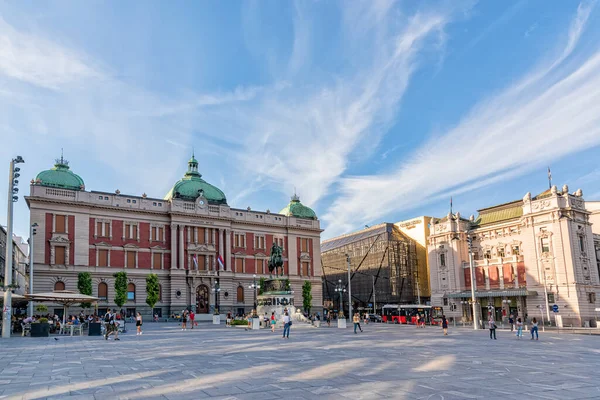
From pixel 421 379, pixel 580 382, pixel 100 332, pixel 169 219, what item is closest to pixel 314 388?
pixel 421 379

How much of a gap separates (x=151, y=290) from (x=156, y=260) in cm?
653

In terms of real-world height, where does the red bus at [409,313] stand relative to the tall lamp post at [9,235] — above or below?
below

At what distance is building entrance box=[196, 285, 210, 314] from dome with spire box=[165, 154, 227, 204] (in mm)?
13888

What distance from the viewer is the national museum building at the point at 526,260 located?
209ft

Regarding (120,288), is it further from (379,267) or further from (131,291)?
(379,267)

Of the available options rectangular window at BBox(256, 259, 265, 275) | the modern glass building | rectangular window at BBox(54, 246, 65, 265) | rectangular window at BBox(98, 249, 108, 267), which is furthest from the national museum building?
rectangular window at BBox(54, 246, 65, 265)

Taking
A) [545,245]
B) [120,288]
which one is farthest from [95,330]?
[545,245]

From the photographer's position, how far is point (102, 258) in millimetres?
70250

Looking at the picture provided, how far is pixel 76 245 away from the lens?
67750 millimetres

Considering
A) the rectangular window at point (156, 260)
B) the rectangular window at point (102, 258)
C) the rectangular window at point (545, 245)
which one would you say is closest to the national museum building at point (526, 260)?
the rectangular window at point (545, 245)

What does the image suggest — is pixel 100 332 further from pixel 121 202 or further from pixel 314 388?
pixel 121 202

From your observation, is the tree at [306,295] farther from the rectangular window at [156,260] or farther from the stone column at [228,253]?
the rectangular window at [156,260]

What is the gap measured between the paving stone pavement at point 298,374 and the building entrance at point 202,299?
52611mm

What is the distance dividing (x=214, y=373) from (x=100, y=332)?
2564 centimetres
